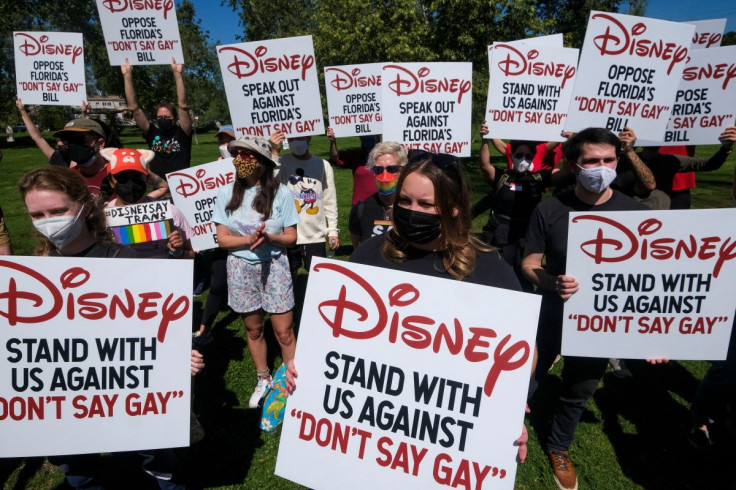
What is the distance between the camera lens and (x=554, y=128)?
184 inches

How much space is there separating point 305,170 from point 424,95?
5.76 ft

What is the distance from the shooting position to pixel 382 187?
3533mm

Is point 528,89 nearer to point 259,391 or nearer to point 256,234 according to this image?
point 256,234

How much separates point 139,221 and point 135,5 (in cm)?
431

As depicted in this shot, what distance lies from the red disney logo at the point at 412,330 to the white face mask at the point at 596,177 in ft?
4.82

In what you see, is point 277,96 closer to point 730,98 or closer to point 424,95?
point 424,95

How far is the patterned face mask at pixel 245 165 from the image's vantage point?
11.3 ft

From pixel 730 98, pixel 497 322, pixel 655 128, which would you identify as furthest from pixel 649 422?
pixel 730 98

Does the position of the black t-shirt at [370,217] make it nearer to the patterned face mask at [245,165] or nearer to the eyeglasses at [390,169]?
the eyeglasses at [390,169]

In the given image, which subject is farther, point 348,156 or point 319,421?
point 348,156

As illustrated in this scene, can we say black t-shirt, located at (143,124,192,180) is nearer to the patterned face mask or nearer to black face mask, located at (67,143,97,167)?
black face mask, located at (67,143,97,167)

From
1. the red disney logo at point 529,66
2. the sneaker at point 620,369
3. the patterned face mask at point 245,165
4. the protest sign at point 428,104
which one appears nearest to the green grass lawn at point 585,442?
the sneaker at point 620,369

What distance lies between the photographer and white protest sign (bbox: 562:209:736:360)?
2307 mm

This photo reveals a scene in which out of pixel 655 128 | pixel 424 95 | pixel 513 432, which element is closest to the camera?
pixel 513 432
